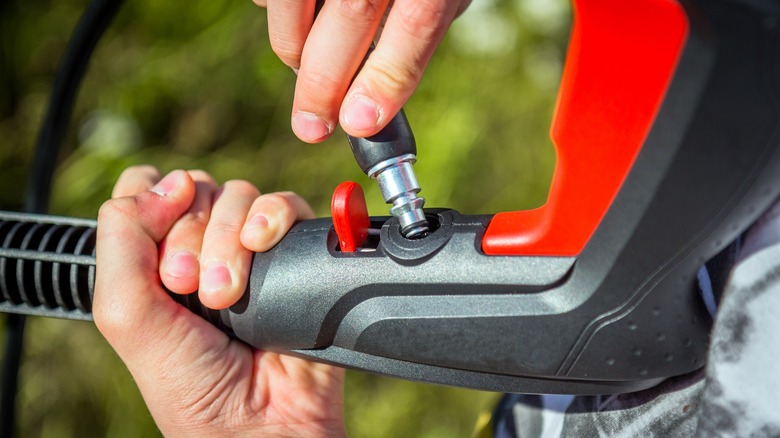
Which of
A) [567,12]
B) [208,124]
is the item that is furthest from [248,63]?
[567,12]

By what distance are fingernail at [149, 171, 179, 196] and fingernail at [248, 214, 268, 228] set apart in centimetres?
12

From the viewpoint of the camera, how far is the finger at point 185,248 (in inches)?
30.8

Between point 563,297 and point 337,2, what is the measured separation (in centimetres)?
31

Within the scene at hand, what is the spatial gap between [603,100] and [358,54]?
0.76ft

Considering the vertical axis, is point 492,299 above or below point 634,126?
below

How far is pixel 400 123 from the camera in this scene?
0.70 metres

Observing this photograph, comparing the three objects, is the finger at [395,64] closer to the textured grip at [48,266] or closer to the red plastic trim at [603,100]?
the red plastic trim at [603,100]

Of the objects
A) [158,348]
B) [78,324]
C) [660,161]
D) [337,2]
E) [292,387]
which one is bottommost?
[78,324]

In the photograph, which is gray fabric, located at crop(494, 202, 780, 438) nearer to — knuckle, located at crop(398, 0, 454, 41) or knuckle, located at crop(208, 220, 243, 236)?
knuckle, located at crop(398, 0, 454, 41)

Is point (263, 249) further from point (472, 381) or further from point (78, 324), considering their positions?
point (78, 324)

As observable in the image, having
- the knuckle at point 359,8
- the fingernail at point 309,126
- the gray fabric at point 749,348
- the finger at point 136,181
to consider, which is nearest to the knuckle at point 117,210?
the finger at point 136,181

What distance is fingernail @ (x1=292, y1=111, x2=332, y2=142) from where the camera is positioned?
69cm

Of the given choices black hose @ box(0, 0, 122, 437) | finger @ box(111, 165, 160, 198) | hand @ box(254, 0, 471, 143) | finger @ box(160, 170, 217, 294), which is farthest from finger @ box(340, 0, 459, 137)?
black hose @ box(0, 0, 122, 437)

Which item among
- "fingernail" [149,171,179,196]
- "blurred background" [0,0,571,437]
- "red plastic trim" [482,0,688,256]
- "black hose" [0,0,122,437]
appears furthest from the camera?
"blurred background" [0,0,571,437]
